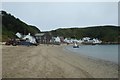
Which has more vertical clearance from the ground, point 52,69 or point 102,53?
point 52,69

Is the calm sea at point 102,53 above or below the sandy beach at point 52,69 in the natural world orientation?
below

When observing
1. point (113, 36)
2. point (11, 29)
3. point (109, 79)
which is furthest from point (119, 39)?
point (109, 79)

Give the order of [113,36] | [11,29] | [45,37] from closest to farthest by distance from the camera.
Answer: [11,29]
[45,37]
[113,36]

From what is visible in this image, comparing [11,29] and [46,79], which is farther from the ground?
[11,29]

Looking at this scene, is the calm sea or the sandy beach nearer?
the sandy beach

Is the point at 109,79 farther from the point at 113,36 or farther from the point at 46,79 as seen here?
the point at 113,36

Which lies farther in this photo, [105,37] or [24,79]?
[105,37]

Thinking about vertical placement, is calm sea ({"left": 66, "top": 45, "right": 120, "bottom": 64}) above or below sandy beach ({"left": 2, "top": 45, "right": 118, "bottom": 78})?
below

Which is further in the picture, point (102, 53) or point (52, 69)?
point (102, 53)

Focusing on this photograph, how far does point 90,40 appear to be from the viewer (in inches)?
7515

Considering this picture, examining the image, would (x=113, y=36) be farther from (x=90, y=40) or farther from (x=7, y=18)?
(x=7, y=18)

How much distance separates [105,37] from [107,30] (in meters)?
6.10

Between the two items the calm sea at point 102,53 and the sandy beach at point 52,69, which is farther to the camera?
the calm sea at point 102,53

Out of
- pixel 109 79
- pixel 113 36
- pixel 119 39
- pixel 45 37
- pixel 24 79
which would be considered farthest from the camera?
pixel 113 36
